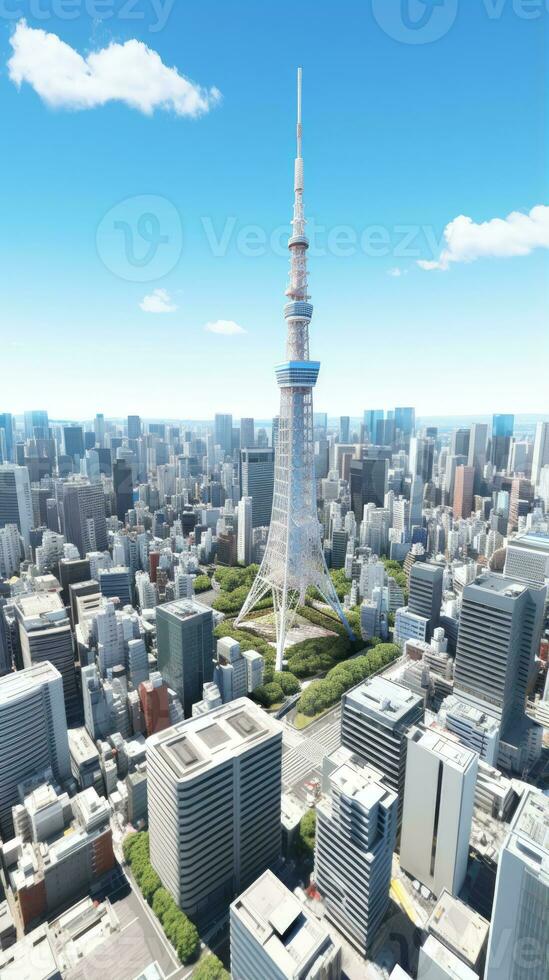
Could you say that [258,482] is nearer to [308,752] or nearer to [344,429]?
[308,752]

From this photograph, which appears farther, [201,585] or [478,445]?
[478,445]

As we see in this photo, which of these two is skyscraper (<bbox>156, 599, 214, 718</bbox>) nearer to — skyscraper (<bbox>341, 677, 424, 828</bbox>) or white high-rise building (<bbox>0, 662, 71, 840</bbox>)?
white high-rise building (<bbox>0, 662, 71, 840</bbox>)

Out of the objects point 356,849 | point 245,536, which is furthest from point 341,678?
point 245,536

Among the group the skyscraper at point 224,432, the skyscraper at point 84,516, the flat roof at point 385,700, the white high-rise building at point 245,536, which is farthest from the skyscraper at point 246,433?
the flat roof at point 385,700

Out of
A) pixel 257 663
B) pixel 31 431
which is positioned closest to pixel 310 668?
pixel 257 663

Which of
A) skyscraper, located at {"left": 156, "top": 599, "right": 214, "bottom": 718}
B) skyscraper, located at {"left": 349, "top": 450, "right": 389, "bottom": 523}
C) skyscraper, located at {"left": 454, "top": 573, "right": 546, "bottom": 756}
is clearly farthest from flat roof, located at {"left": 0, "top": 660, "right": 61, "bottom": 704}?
skyscraper, located at {"left": 349, "top": 450, "right": 389, "bottom": 523}
